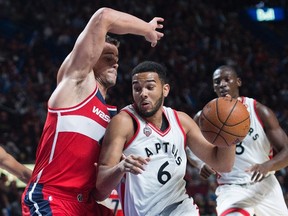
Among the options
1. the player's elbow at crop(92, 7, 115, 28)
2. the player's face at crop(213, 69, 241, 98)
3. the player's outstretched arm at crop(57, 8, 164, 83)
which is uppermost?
the player's elbow at crop(92, 7, 115, 28)

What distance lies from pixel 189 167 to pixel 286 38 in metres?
9.74

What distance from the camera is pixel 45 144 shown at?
3879 mm

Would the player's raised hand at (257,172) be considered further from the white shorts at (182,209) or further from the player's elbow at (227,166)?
the white shorts at (182,209)

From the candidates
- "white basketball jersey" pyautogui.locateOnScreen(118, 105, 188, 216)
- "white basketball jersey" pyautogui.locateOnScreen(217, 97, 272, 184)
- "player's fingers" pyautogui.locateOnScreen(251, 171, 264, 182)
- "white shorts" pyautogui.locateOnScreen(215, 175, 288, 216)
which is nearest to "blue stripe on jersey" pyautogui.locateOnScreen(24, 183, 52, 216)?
"white basketball jersey" pyautogui.locateOnScreen(118, 105, 188, 216)

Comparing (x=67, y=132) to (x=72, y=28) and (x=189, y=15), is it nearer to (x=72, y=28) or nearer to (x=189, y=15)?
(x=72, y=28)

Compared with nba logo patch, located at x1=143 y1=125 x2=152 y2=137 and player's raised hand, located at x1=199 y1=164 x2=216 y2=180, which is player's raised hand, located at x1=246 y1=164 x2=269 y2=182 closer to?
player's raised hand, located at x1=199 y1=164 x2=216 y2=180

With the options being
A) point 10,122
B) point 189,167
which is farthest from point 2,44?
point 189,167

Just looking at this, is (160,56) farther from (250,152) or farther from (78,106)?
(78,106)

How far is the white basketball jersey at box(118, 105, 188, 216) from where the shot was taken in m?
4.12

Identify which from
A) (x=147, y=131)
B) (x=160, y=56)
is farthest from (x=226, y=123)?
(x=160, y=56)

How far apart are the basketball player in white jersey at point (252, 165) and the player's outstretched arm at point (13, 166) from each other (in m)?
1.95

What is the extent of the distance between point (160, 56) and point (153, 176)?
1147cm

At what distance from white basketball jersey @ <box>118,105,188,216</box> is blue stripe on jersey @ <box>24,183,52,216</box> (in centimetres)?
65

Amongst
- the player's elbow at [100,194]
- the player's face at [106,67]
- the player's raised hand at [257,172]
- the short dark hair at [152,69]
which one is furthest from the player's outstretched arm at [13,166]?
the player's raised hand at [257,172]
